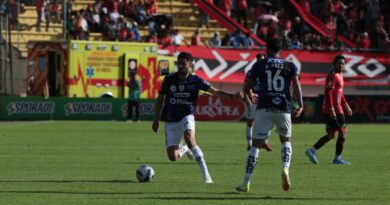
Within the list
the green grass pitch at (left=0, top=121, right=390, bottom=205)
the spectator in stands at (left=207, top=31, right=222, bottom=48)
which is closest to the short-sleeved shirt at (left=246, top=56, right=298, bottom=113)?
A: the green grass pitch at (left=0, top=121, right=390, bottom=205)

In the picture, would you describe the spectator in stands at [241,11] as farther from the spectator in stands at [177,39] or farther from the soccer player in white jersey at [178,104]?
the soccer player in white jersey at [178,104]

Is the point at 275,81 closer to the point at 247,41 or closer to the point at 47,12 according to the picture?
the point at 247,41

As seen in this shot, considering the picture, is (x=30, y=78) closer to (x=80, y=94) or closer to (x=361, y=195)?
(x=80, y=94)

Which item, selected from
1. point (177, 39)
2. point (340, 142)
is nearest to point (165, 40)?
point (177, 39)

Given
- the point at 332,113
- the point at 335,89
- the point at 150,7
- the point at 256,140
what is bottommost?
A: the point at 150,7

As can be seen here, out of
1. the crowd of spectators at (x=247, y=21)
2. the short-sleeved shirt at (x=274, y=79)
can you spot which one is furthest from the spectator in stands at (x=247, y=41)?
the short-sleeved shirt at (x=274, y=79)

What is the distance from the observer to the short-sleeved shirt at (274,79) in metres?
16.6

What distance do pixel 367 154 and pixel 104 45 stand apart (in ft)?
80.0

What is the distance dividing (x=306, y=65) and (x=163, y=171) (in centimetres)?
3368

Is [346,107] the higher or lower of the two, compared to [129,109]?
higher

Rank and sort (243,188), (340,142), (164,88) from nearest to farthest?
1. (243,188)
2. (164,88)
3. (340,142)

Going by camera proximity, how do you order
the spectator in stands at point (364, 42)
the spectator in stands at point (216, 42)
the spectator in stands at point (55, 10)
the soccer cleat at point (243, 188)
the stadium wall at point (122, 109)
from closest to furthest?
the soccer cleat at point (243, 188) → the stadium wall at point (122, 109) → the spectator in stands at point (216, 42) → the spectator in stands at point (55, 10) → the spectator in stands at point (364, 42)

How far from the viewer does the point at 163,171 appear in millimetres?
21328

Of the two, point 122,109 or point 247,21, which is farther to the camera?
point 247,21
